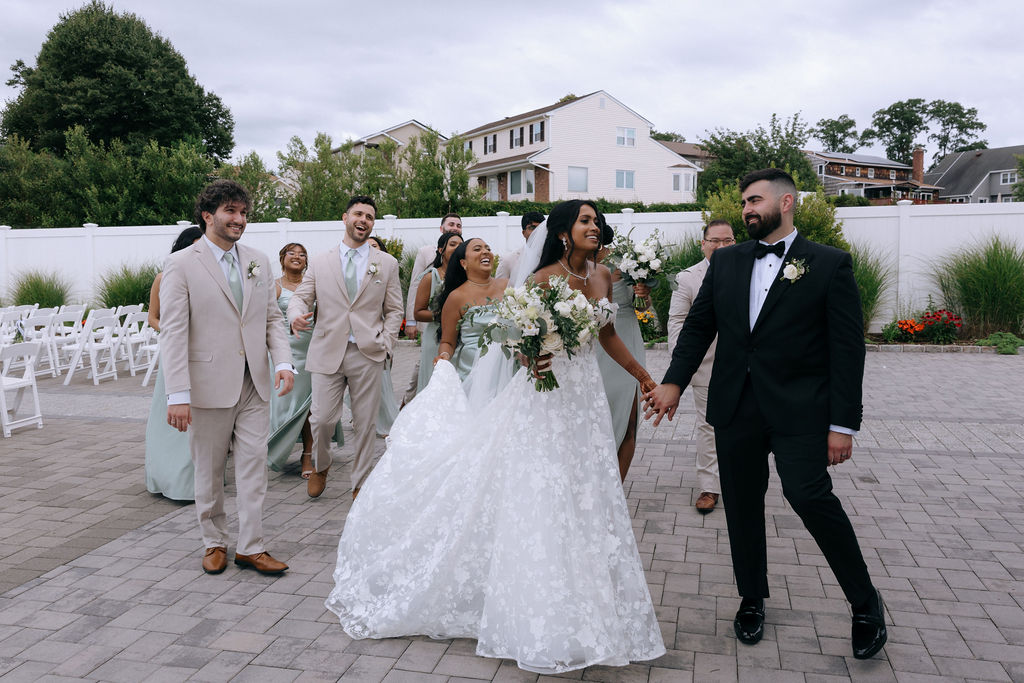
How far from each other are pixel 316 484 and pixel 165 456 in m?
1.20

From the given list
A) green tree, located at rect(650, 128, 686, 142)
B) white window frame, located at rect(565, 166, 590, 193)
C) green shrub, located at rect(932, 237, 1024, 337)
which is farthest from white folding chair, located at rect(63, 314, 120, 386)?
green tree, located at rect(650, 128, 686, 142)

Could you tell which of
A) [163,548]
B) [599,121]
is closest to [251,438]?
[163,548]

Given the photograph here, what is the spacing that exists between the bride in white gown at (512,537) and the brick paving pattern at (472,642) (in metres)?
0.13

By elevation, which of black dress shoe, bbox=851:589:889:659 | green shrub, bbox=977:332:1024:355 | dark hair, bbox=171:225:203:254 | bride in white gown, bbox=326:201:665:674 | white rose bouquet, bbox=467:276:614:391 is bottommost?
green shrub, bbox=977:332:1024:355

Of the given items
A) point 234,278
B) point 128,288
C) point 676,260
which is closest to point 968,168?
point 676,260

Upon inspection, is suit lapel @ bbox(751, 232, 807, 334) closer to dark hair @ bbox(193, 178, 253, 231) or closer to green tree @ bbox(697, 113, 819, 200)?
dark hair @ bbox(193, 178, 253, 231)

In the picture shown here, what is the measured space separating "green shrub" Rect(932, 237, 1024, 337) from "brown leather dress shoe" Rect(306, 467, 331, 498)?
1304cm

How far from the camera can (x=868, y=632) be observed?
3361 mm

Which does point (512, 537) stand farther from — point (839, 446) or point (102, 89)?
point (102, 89)

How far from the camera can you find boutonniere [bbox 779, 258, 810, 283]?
3367 mm

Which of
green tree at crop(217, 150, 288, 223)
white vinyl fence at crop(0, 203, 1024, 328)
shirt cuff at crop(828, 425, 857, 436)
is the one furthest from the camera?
green tree at crop(217, 150, 288, 223)

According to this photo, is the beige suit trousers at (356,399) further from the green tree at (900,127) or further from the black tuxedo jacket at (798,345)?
the green tree at (900,127)

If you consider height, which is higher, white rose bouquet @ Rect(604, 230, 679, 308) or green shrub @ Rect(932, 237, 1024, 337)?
white rose bouquet @ Rect(604, 230, 679, 308)

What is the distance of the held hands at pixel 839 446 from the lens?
3.33 metres
